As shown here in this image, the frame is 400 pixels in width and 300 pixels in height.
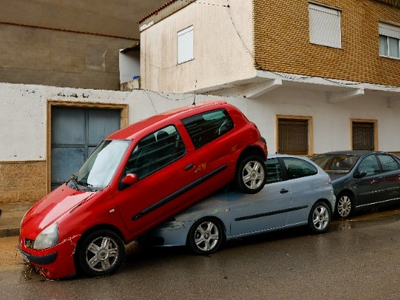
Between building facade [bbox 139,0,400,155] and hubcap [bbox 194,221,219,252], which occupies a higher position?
building facade [bbox 139,0,400,155]

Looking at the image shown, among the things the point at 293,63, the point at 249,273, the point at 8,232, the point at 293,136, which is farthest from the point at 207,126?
the point at 293,136

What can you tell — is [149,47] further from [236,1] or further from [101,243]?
[101,243]

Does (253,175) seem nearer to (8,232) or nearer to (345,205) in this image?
(345,205)

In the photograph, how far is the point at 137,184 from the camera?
5.92 m

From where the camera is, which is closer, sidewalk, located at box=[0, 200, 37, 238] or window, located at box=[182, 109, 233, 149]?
window, located at box=[182, 109, 233, 149]

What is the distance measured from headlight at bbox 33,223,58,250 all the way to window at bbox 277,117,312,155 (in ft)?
34.6

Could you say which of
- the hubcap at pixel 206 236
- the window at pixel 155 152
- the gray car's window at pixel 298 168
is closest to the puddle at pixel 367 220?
the gray car's window at pixel 298 168

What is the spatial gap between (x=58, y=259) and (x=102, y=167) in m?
1.45

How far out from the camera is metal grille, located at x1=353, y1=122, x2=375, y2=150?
56.0 ft

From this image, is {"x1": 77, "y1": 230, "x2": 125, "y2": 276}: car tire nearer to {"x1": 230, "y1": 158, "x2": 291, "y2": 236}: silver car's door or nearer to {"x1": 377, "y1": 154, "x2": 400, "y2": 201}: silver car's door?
{"x1": 230, "y1": 158, "x2": 291, "y2": 236}: silver car's door

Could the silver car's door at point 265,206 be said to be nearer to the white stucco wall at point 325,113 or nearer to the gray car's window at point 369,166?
the gray car's window at point 369,166

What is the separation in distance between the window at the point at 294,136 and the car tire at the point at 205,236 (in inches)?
341

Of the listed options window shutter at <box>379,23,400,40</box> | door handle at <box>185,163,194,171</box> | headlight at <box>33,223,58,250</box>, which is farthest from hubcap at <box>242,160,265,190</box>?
window shutter at <box>379,23,400,40</box>

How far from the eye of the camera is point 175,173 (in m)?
6.20
